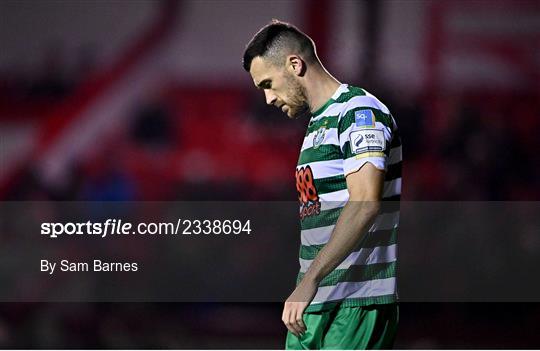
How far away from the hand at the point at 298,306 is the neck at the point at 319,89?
659mm

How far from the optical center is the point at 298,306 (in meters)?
2.55

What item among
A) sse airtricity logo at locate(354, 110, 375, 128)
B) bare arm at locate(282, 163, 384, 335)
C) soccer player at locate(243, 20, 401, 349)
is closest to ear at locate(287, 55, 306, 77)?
soccer player at locate(243, 20, 401, 349)

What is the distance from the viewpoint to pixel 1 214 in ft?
17.2

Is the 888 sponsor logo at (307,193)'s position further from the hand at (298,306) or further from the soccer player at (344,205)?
the hand at (298,306)

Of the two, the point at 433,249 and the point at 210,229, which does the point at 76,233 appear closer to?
the point at 210,229

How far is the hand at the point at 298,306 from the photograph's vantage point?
2553 millimetres

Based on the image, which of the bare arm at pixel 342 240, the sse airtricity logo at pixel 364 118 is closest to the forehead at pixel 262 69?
the sse airtricity logo at pixel 364 118

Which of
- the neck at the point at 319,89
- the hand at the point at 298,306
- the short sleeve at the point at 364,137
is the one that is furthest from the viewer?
the neck at the point at 319,89

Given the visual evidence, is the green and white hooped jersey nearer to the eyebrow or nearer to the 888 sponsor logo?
the 888 sponsor logo

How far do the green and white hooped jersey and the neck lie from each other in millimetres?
75

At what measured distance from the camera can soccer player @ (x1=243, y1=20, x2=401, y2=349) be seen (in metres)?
2.63

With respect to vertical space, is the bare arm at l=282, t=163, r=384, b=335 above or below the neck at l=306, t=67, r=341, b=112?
below

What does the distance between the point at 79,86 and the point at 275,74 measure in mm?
2653

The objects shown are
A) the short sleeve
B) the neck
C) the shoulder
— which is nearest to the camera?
the short sleeve
